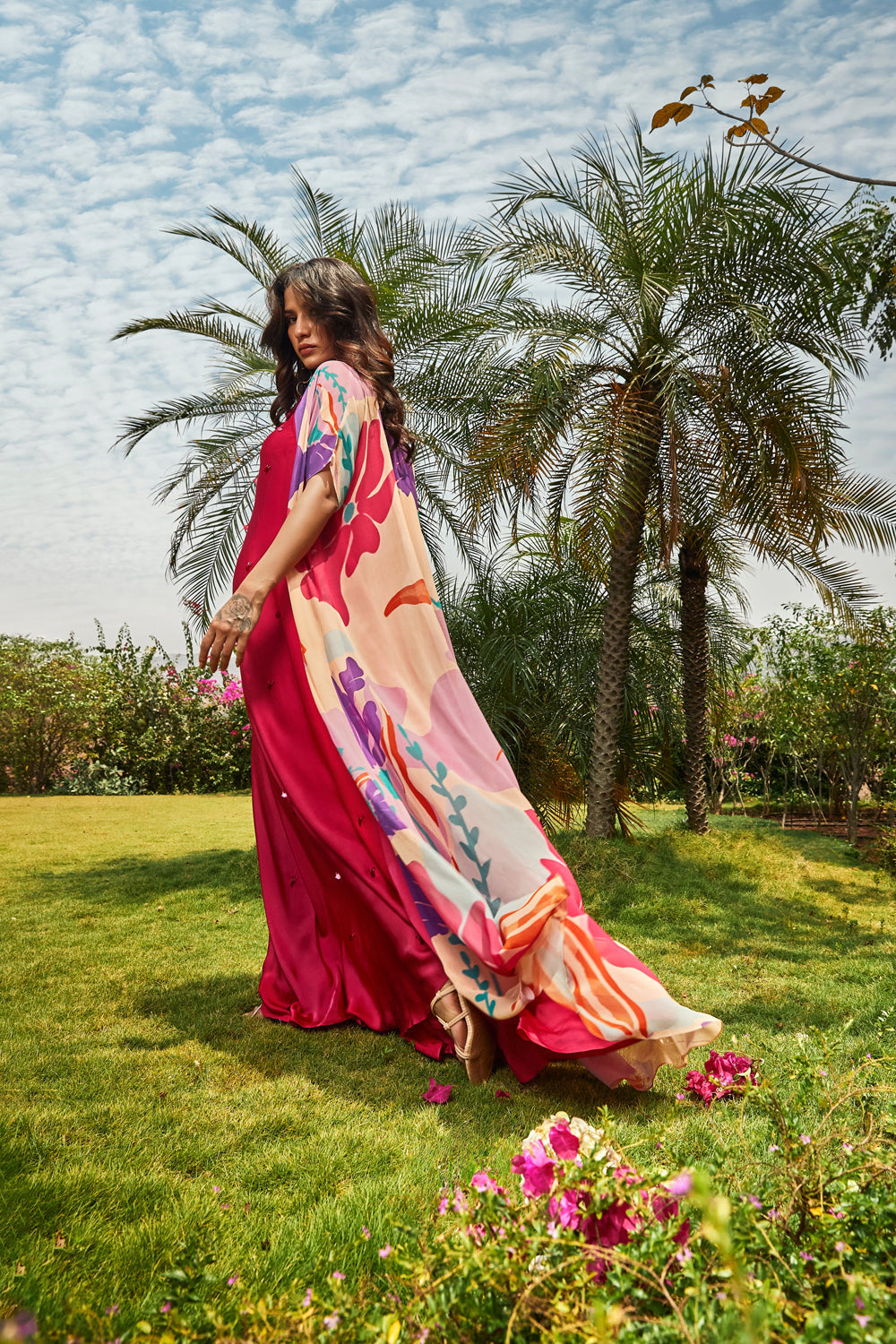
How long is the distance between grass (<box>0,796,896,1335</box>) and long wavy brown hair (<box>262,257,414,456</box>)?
2.03 metres

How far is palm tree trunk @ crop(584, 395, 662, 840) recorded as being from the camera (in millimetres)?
6984

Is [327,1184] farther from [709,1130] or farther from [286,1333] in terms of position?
[709,1130]

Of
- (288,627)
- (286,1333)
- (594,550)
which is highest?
(594,550)

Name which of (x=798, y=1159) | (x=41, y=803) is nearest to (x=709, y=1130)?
(x=798, y=1159)

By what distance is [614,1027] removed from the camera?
6.68 ft

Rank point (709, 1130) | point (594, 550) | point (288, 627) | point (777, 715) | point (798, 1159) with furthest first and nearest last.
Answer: point (777, 715), point (594, 550), point (288, 627), point (709, 1130), point (798, 1159)

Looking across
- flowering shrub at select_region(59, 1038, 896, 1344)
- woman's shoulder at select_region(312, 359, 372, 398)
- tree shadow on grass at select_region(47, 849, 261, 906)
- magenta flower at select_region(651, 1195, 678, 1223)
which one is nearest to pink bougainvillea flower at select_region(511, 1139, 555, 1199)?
flowering shrub at select_region(59, 1038, 896, 1344)

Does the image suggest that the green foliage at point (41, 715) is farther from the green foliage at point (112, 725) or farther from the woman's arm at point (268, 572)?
the woman's arm at point (268, 572)

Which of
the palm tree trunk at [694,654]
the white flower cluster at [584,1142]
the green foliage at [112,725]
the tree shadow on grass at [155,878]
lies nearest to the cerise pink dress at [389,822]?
the white flower cluster at [584,1142]

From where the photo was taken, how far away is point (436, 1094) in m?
2.20

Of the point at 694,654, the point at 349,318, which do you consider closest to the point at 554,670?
the point at 694,654

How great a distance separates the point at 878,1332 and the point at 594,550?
599 centimetres

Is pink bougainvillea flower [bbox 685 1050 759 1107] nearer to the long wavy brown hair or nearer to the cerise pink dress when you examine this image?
the cerise pink dress

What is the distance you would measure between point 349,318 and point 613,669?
15.1 feet
